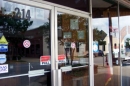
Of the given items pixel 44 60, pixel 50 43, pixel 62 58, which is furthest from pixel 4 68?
pixel 62 58

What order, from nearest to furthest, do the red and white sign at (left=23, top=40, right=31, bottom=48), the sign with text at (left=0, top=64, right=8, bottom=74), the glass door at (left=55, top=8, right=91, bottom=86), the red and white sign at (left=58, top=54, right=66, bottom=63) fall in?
the sign with text at (left=0, top=64, right=8, bottom=74) → the red and white sign at (left=23, top=40, right=31, bottom=48) → the red and white sign at (left=58, top=54, right=66, bottom=63) → the glass door at (left=55, top=8, right=91, bottom=86)

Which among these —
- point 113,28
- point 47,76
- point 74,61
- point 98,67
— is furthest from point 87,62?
point 113,28

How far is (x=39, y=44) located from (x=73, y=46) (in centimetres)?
106

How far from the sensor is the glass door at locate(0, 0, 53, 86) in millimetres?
3010

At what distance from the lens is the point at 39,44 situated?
3557 mm

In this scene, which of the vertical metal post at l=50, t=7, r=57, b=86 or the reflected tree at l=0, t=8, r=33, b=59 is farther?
the vertical metal post at l=50, t=7, r=57, b=86

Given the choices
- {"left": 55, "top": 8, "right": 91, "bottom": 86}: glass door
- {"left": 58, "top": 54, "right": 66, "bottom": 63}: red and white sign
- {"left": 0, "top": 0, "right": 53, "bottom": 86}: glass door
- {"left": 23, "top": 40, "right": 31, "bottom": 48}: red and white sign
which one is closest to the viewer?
{"left": 0, "top": 0, "right": 53, "bottom": 86}: glass door

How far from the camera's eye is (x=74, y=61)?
14.4ft

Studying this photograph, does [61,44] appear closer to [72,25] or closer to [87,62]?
[72,25]

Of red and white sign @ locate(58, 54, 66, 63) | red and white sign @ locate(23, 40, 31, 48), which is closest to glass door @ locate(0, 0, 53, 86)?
red and white sign @ locate(23, 40, 31, 48)

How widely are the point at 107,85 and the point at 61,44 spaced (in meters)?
2.66

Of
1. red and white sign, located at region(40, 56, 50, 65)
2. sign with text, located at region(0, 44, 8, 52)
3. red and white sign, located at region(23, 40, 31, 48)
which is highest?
red and white sign, located at region(23, 40, 31, 48)

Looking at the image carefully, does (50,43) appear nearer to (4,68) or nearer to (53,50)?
(53,50)

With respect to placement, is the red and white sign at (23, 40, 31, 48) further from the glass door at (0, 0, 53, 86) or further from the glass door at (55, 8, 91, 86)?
the glass door at (55, 8, 91, 86)
